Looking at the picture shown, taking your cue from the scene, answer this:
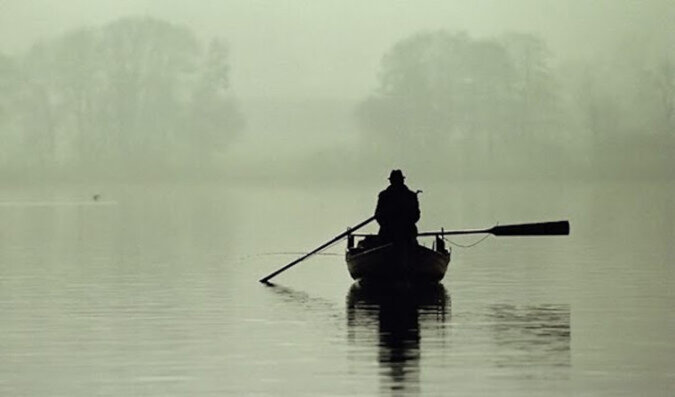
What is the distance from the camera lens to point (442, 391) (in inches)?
914

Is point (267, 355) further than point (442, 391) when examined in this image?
Yes

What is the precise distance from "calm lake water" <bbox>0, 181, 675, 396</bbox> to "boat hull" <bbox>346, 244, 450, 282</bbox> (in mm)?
434

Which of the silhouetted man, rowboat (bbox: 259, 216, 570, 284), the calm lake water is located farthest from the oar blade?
the silhouetted man

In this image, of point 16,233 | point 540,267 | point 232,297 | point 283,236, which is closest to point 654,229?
point 283,236

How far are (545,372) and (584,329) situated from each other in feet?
19.2

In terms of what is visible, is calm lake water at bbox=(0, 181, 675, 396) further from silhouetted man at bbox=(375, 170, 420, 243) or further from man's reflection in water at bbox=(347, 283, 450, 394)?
silhouetted man at bbox=(375, 170, 420, 243)

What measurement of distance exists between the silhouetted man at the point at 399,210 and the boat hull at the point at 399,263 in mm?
244

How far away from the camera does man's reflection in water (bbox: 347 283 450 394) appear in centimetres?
2509

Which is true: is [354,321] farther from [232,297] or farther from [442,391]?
[442,391]

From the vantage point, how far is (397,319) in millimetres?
32500

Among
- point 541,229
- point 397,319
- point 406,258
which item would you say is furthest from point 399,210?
point 397,319

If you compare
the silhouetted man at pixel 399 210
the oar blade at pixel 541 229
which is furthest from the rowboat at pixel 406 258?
the silhouetted man at pixel 399 210

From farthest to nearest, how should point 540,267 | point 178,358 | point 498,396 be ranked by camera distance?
point 540,267
point 178,358
point 498,396

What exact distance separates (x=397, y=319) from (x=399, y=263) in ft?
21.1
